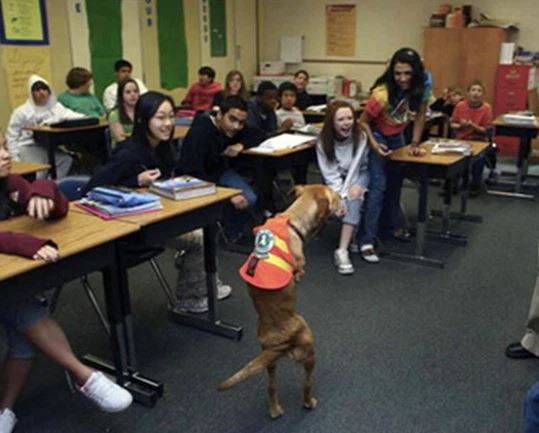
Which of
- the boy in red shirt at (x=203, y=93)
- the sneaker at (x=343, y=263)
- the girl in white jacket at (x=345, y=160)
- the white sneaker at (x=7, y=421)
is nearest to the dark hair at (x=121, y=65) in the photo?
the boy in red shirt at (x=203, y=93)

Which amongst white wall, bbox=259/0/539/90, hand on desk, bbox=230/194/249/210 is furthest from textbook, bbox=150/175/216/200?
white wall, bbox=259/0/539/90

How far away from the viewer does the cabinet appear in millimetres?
Answer: 7004

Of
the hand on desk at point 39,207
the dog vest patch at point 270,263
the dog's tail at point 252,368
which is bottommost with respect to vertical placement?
the dog's tail at point 252,368

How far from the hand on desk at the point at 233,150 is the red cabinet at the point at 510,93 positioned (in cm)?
422

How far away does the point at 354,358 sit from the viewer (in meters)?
2.58

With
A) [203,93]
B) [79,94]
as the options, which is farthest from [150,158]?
[203,93]

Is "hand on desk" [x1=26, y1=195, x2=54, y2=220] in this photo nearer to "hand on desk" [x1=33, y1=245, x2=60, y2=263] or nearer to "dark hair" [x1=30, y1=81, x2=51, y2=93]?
"hand on desk" [x1=33, y1=245, x2=60, y2=263]

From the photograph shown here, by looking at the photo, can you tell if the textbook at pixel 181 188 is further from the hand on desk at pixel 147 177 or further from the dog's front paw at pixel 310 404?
the dog's front paw at pixel 310 404

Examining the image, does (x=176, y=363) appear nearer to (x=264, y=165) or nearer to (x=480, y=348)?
(x=480, y=348)

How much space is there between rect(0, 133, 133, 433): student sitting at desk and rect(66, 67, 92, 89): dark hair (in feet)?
12.3

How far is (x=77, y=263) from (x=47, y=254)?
0.20 meters

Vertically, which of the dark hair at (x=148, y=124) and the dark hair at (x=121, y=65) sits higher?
the dark hair at (x=121, y=65)

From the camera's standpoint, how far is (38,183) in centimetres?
200

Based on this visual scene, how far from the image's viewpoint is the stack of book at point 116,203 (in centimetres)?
217
